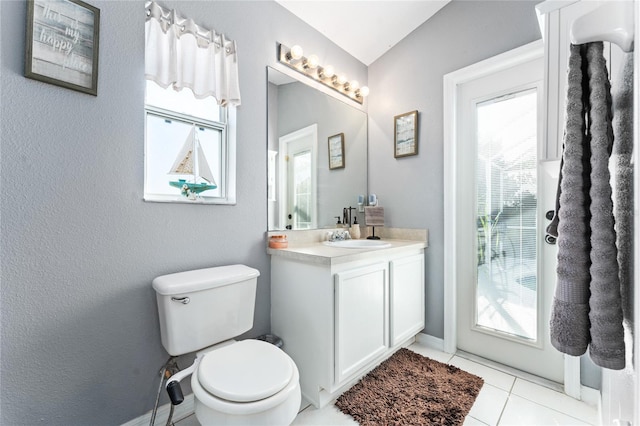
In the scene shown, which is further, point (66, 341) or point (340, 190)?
point (340, 190)

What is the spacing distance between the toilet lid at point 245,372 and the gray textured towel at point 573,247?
0.87 meters

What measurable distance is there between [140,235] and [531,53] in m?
2.44

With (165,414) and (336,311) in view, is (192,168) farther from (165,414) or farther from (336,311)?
(165,414)

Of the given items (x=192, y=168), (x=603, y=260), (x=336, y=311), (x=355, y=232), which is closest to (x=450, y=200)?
(x=355, y=232)

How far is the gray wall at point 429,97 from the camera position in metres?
1.88

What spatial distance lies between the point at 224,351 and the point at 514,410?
5.06 ft

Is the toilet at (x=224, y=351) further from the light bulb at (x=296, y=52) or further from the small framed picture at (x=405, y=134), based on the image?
the small framed picture at (x=405, y=134)

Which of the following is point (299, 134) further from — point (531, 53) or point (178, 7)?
point (531, 53)

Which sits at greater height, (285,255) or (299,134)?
(299,134)

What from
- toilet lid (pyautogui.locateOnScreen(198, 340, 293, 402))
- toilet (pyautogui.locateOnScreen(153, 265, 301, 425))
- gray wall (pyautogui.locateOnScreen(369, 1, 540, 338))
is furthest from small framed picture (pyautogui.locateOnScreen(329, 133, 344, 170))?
toilet lid (pyautogui.locateOnScreen(198, 340, 293, 402))

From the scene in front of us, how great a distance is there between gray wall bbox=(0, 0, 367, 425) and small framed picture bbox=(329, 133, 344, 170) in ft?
3.61

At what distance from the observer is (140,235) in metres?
1.33

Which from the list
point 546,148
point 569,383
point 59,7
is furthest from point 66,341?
point 569,383

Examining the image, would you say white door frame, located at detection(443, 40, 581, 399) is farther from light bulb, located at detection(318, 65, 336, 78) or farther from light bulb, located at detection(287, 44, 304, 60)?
light bulb, located at detection(287, 44, 304, 60)
